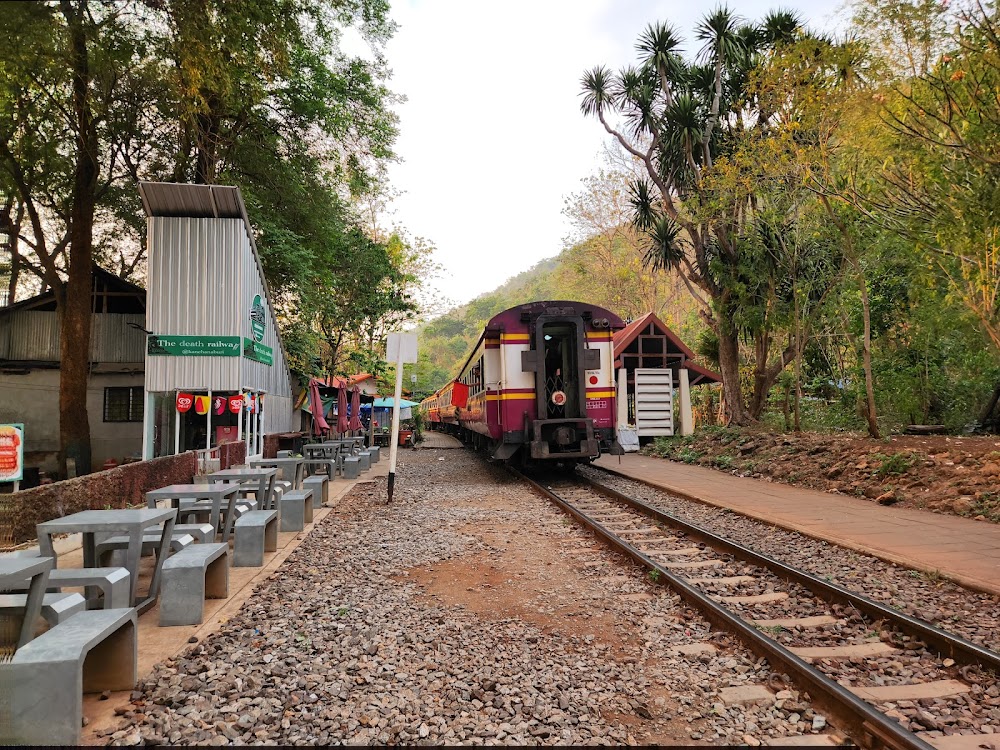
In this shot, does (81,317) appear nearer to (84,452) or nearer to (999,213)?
(84,452)

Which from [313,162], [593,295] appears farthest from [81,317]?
[593,295]

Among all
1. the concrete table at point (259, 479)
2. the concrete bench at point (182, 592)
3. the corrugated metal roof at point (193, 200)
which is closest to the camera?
the concrete bench at point (182, 592)

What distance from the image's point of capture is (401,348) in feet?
32.1

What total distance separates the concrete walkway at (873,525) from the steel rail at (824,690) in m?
2.23

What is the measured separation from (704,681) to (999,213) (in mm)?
5979

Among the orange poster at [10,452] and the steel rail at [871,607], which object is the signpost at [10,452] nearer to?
the orange poster at [10,452]

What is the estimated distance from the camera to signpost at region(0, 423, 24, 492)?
7.45 m

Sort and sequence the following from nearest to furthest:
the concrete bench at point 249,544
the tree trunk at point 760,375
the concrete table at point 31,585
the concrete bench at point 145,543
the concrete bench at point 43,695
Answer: the concrete bench at point 43,695 → the concrete table at point 31,585 → the concrete bench at point 145,543 → the concrete bench at point 249,544 → the tree trunk at point 760,375

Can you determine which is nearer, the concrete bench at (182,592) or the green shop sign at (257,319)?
the concrete bench at (182,592)

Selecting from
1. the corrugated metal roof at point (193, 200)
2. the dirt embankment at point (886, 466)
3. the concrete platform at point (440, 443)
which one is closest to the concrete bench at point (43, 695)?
the dirt embankment at point (886, 466)

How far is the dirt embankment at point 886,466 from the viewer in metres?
7.97

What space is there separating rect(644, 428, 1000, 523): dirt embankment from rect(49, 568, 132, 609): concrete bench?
8.91 meters

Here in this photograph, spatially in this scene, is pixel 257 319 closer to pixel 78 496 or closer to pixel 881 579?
pixel 78 496

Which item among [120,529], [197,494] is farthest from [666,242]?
[120,529]
